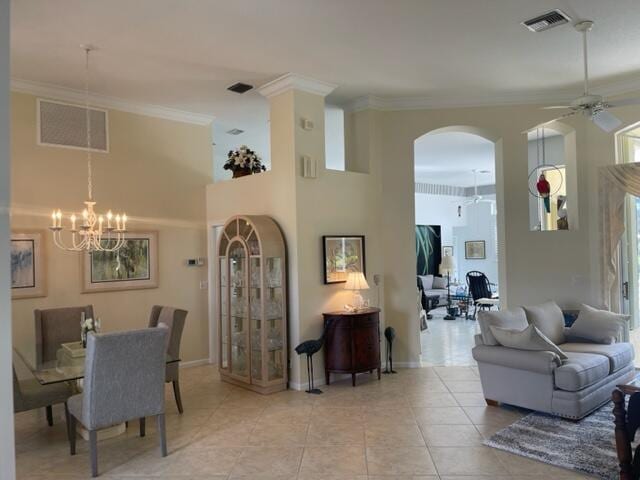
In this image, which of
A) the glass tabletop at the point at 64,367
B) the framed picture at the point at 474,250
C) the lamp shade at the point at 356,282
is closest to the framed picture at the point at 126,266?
the glass tabletop at the point at 64,367

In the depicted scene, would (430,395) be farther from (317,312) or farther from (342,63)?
(342,63)

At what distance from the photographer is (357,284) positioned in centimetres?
555

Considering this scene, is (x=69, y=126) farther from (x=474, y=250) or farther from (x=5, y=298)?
(x=474, y=250)

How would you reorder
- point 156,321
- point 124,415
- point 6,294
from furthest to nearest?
point 156,321 → point 124,415 → point 6,294

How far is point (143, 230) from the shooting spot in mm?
6156

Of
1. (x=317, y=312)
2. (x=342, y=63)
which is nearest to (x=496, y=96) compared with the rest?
(x=342, y=63)

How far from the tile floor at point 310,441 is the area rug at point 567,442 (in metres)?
0.13

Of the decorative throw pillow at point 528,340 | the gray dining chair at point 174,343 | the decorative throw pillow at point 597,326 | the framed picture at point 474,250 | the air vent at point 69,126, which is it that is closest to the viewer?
the decorative throw pillow at point 528,340

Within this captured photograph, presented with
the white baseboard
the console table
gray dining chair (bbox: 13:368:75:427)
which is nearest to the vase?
the console table

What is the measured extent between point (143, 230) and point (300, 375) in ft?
8.76

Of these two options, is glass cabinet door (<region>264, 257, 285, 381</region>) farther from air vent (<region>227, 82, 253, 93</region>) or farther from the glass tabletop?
air vent (<region>227, 82, 253, 93</region>)

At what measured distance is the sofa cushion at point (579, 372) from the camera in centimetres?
412

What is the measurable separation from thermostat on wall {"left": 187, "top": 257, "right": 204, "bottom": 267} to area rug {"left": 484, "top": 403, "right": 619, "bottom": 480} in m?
4.26

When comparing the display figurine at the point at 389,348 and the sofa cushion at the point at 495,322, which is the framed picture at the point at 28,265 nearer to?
the display figurine at the point at 389,348
